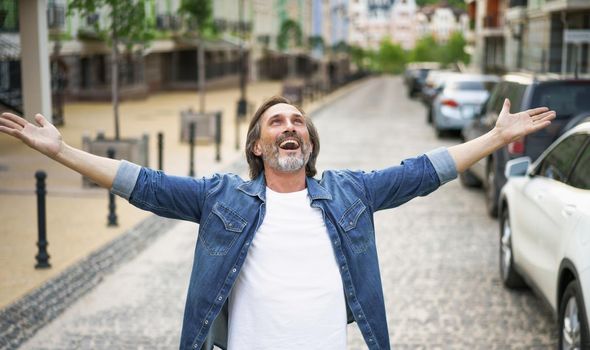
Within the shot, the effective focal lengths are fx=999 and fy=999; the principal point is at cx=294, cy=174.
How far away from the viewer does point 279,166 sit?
340 cm

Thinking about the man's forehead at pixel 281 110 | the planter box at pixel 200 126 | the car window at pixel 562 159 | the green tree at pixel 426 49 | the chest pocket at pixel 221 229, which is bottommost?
the green tree at pixel 426 49

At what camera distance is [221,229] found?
3414 millimetres

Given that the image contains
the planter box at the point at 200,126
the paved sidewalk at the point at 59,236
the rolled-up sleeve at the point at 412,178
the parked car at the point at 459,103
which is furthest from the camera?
the parked car at the point at 459,103

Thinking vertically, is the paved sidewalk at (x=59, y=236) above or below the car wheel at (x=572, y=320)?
below

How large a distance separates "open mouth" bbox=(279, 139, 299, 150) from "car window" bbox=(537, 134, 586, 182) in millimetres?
3566

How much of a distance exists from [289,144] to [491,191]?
8547 mm

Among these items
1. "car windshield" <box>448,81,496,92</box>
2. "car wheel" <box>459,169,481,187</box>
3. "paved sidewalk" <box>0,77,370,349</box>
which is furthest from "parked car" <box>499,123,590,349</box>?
"car windshield" <box>448,81,496,92</box>

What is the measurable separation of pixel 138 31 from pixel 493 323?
10.6m

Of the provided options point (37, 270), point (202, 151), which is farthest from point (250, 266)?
point (202, 151)

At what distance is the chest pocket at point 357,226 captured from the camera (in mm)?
3416

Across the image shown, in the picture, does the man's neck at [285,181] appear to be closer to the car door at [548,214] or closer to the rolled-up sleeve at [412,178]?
the rolled-up sleeve at [412,178]

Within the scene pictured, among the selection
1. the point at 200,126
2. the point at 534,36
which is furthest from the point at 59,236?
the point at 534,36

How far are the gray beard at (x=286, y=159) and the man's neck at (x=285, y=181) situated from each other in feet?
0.19

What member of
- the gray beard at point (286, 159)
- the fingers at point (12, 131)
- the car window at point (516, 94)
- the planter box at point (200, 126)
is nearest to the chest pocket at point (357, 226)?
the gray beard at point (286, 159)
